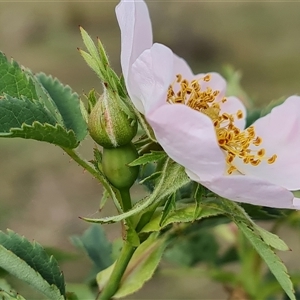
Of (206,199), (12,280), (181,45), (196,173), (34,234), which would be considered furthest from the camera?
(181,45)

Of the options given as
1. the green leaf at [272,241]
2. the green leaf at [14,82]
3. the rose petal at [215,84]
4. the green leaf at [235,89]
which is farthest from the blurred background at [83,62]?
the green leaf at [272,241]

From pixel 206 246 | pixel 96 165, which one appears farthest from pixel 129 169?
pixel 206 246

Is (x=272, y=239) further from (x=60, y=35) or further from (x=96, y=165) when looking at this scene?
(x=60, y=35)

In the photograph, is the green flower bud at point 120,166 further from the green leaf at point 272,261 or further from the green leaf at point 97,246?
the green leaf at point 97,246

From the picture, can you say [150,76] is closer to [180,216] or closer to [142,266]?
[180,216]

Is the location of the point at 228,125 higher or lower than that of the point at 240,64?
higher

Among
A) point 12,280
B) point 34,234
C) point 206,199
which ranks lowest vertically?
point 34,234

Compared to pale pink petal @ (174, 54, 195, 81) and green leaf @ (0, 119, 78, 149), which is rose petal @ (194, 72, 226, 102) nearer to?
pale pink petal @ (174, 54, 195, 81)
